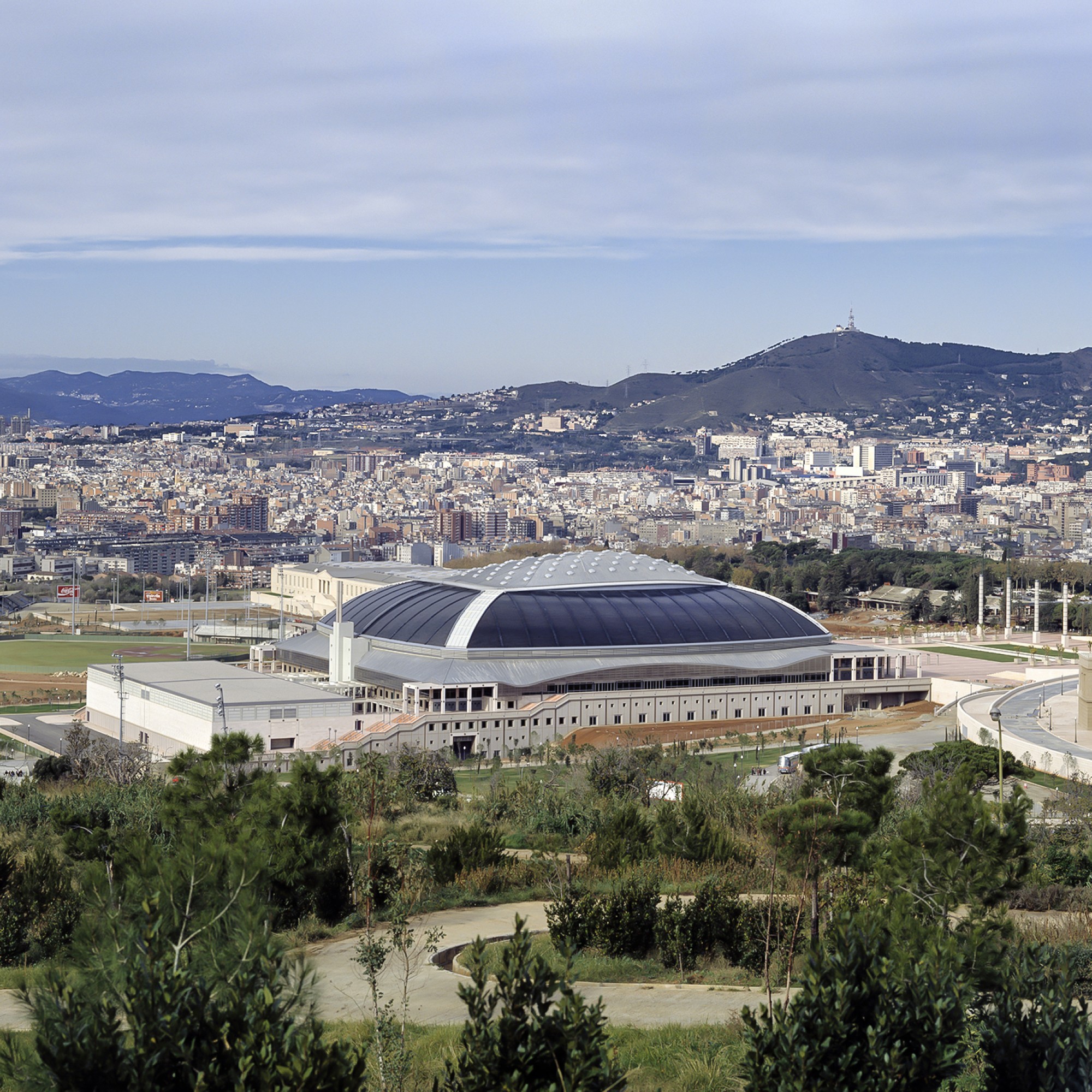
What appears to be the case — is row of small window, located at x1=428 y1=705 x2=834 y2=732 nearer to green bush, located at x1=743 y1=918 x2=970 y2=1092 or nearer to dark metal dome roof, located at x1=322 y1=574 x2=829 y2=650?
dark metal dome roof, located at x1=322 y1=574 x2=829 y2=650

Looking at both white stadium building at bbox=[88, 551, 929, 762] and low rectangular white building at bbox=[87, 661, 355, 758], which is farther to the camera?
white stadium building at bbox=[88, 551, 929, 762]

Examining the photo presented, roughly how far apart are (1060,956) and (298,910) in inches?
276

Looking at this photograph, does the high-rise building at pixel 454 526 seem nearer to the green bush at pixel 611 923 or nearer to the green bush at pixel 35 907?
the green bush at pixel 35 907

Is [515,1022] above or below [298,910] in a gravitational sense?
above

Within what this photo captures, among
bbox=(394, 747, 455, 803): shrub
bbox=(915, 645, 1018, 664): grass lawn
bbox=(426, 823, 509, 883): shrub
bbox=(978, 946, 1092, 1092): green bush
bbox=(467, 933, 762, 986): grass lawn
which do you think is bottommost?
bbox=(915, 645, 1018, 664): grass lawn

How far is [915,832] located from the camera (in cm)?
1255

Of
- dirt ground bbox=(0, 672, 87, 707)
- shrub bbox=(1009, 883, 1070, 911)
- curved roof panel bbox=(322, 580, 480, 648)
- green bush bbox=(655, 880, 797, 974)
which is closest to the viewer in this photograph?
green bush bbox=(655, 880, 797, 974)

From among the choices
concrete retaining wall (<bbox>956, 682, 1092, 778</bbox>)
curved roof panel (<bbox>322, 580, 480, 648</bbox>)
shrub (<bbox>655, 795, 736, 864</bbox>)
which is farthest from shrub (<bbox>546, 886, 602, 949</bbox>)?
curved roof panel (<bbox>322, 580, 480, 648</bbox>)

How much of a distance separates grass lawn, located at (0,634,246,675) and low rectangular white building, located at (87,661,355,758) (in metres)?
18.5

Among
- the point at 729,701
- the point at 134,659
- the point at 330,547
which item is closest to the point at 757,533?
the point at 330,547

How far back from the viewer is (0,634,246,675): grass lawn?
6147 cm

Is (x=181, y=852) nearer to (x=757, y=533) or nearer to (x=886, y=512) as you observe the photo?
(x=757, y=533)

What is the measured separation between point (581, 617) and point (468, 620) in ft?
11.1

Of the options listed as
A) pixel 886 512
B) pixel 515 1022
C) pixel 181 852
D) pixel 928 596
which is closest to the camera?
pixel 515 1022
